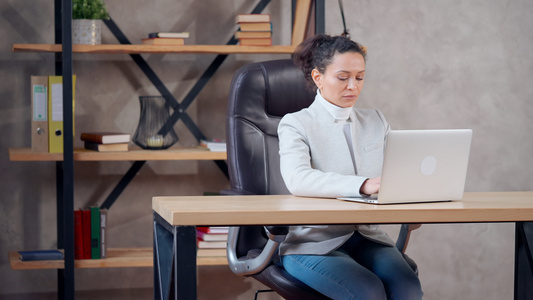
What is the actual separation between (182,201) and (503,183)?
7.81 ft

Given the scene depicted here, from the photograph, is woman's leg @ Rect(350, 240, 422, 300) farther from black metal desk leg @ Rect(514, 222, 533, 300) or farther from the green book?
the green book

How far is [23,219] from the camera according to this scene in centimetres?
316

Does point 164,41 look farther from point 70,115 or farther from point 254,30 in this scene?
point 70,115

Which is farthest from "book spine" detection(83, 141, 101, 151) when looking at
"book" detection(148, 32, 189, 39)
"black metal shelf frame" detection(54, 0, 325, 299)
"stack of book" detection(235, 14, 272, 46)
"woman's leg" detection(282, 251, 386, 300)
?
"woman's leg" detection(282, 251, 386, 300)

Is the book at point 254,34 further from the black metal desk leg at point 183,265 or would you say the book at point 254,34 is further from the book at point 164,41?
the black metal desk leg at point 183,265

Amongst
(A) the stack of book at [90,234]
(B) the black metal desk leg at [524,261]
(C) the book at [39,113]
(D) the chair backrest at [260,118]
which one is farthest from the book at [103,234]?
(B) the black metal desk leg at [524,261]

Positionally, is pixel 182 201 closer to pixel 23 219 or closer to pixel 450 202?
pixel 450 202

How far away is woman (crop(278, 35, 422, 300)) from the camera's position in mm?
1757

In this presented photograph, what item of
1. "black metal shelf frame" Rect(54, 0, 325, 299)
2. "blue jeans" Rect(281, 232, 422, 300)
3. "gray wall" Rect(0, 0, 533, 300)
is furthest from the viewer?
"gray wall" Rect(0, 0, 533, 300)

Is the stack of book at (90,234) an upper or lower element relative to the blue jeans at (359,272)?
lower

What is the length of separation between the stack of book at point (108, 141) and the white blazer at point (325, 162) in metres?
1.10

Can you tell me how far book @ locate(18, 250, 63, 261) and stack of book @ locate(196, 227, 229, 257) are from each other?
60 centimetres

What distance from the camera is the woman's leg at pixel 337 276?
1715 millimetres

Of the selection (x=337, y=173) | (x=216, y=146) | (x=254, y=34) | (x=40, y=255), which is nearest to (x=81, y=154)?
(x=40, y=255)
